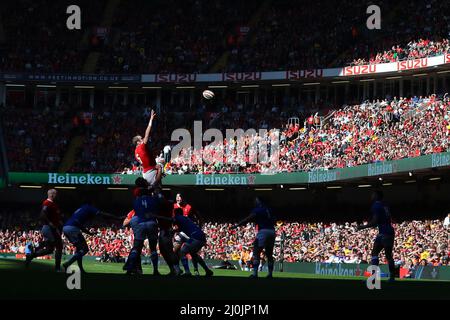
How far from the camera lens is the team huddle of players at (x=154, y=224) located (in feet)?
75.7

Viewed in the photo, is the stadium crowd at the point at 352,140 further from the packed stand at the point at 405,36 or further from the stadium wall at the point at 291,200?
the stadium wall at the point at 291,200

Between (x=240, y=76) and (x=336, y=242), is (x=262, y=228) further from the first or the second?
(x=240, y=76)

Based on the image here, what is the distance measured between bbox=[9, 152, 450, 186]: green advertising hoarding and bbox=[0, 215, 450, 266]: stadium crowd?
283cm

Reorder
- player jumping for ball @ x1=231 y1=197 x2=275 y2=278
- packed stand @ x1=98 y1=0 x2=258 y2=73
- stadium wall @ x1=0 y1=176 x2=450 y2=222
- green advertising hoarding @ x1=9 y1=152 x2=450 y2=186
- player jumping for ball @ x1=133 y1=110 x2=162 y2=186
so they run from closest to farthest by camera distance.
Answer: player jumping for ball @ x1=133 y1=110 x2=162 y2=186 < player jumping for ball @ x1=231 y1=197 x2=275 y2=278 < green advertising hoarding @ x1=9 y1=152 x2=450 y2=186 < stadium wall @ x1=0 y1=176 x2=450 y2=222 < packed stand @ x1=98 y1=0 x2=258 y2=73

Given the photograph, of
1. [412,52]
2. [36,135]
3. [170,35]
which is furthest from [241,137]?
[36,135]

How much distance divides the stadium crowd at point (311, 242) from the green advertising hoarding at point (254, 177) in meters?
2.83

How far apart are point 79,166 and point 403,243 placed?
85.2ft

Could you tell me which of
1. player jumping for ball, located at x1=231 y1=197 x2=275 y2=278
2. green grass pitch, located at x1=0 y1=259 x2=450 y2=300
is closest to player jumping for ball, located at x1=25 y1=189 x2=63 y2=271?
green grass pitch, located at x1=0 y1=259 x2=450 y2=300

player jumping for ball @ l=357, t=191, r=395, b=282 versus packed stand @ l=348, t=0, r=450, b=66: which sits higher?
packed stand @ l=348, t=0, r=450, b=66

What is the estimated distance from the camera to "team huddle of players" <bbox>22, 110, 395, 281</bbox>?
Answer: 23.1 metres

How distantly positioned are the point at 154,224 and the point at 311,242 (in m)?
30.4

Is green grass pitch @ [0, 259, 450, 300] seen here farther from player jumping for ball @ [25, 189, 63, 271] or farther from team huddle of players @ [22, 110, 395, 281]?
player jumping for ball @ [25, 189, 63, 271]

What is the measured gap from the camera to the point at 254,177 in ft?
193

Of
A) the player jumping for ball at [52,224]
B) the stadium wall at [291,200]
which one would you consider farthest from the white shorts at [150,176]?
the stadium wall at [291,200]
